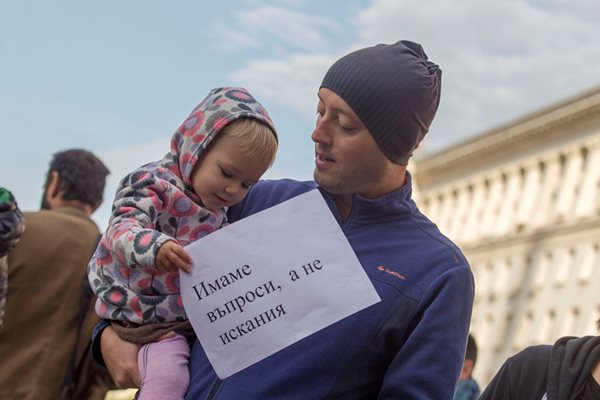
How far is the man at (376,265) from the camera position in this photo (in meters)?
3.90

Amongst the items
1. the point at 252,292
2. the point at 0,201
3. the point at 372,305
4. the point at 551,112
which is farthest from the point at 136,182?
the point at 551,112

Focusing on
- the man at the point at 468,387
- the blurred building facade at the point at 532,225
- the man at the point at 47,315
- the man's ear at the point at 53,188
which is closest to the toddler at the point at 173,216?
the man at the point at 47,315

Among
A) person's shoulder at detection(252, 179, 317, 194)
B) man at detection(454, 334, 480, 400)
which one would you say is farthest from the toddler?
man at detection(454, 334, 480, 400)

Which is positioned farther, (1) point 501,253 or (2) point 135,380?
(1) point 501,253

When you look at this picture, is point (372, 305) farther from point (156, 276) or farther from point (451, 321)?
point (156, 276)

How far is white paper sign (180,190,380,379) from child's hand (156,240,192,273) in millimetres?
32

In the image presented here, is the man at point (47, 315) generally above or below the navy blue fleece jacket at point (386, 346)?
below

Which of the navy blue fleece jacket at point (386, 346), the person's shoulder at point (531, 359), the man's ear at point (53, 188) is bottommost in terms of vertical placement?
the man's ear at point (53, 188)

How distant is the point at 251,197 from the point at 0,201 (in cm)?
173

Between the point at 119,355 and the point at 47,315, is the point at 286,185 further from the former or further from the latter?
the point at 47,315

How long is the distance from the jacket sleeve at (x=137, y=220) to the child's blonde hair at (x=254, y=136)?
261 mm

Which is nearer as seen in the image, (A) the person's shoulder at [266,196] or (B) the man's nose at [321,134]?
(B) the man's nose at [321,134]

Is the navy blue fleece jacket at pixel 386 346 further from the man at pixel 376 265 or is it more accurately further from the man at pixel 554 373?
the man at pixel 554 373

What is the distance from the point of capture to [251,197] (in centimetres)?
434
